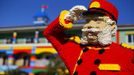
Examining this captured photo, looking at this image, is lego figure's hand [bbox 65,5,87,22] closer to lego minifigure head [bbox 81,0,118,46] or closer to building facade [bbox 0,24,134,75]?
lego minifigure head [bbox 81,0,118,46]

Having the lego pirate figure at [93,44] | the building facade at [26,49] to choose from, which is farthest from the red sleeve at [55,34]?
the building facade at [26,49]

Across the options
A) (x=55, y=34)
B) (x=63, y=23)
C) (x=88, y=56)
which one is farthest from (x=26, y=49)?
(x=88, y=56)

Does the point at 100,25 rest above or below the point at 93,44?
above

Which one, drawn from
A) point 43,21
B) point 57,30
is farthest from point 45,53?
point 57,30

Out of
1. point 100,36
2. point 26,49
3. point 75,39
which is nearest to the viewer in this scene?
point 100,36

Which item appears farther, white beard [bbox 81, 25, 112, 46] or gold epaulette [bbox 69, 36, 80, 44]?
gold epaulette [bbox 69, 36, 80, 44]

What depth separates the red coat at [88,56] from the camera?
232cm

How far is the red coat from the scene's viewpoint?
2318mm

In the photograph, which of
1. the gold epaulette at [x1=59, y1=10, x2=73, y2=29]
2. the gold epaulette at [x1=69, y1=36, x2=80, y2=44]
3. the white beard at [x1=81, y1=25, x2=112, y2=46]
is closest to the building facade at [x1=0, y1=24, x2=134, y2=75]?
the gold epaulette at [x1=69, y1=36, x2=80, y2=44]

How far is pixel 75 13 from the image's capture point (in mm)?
2492

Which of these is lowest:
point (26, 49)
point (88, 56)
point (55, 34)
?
point (26, 49)

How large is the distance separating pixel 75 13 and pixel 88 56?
320mm

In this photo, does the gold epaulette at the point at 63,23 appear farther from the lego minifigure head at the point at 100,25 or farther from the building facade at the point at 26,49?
the building facade at the point at 26,49

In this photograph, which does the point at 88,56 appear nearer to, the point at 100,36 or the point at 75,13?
the point at 100,36
